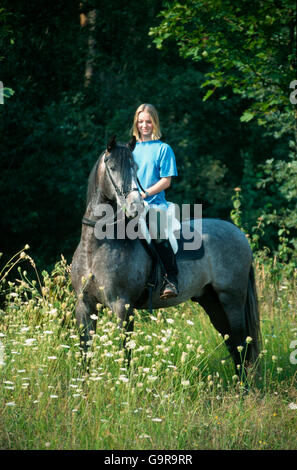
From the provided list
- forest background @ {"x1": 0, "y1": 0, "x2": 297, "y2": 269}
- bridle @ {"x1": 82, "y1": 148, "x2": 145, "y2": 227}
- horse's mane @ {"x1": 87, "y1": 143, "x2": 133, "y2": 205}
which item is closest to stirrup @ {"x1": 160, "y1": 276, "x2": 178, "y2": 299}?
bridle @ {"x1": 82, "y1": 148, "x2": 145, "y2": 227}

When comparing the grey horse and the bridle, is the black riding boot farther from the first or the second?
the bridle

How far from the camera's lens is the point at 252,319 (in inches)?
255

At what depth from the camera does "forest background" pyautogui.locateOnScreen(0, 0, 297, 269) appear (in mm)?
8977

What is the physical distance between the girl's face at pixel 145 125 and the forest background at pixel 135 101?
3.08m

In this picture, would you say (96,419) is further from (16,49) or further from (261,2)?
(16,49)

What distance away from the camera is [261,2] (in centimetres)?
835

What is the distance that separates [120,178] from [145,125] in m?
1.03

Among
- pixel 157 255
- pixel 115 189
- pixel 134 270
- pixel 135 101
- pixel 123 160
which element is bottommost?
pixel 134 270

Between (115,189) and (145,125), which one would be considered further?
(145,125)

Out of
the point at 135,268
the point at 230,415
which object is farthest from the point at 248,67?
the point at 230,415

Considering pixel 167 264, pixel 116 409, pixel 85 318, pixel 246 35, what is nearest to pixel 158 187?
pixel 167 264

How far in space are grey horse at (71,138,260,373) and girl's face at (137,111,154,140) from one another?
1.99 ft

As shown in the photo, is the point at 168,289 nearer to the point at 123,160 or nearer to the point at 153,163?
the point at 153,163

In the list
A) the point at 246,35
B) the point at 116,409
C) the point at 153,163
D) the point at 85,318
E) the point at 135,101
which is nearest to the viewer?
the point at 116,409
